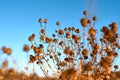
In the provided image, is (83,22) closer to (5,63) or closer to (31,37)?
(31,37)

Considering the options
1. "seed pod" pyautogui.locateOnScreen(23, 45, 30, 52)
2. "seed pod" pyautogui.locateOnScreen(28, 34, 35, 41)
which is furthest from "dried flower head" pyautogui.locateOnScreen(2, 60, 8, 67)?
"seed pod" pyautogui.locateOnScreen(28, 34, 35, 41)

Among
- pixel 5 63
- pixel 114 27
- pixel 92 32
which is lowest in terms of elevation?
pixel 5 63

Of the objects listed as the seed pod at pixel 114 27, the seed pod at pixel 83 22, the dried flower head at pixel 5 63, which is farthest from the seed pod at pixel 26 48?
the seed pod at pixel 114 27

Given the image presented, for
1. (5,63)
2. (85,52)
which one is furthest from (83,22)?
(5,63)

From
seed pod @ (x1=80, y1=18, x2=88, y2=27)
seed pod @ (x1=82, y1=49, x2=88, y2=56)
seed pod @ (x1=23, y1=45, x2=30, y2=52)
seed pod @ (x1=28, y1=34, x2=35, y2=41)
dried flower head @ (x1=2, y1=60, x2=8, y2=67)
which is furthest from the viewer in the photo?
seed pod @ (x1=28, y1=34, x2=35, y2=41)

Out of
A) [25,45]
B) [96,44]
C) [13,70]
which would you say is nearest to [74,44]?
[96,44]

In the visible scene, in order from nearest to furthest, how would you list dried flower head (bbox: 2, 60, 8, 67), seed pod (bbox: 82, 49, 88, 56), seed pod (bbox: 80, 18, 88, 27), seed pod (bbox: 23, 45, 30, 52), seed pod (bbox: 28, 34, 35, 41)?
dried flower head (bbox: 2, 60, 8, 67) → seed pod (bbox: 23, 45, 30, 52) → seed pod (bbox: 80, 18, 88, 27) → seed pod (bbox: 82, 49, 88, 56) → seed pod (bbox: 28, 34, 35, 41)

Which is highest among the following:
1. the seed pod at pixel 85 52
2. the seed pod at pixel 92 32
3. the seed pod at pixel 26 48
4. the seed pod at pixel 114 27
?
the seed pod at pixel 114 27

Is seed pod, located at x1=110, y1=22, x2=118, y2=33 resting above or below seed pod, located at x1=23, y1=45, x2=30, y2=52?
above

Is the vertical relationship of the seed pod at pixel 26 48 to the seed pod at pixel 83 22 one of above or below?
below

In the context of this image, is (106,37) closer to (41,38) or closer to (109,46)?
(109,46)

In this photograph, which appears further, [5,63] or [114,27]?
[114,27]

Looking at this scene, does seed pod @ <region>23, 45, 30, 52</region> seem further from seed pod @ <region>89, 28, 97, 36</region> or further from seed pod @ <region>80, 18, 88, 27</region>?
seed pod @ <region>89, 28, 97, 36</region>

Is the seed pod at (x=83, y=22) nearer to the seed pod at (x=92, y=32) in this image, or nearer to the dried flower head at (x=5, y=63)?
the seed pod at (x=92, y=32)
